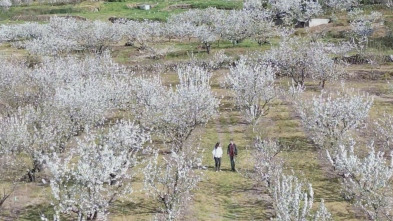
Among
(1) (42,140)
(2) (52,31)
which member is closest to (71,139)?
(1) (42,140)

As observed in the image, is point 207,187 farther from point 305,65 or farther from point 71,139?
point 305,65

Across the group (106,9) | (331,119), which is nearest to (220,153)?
(331,119)

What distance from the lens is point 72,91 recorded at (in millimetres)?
33469

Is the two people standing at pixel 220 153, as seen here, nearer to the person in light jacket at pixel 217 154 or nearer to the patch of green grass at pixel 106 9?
the person in light jacket at pixel 217 154

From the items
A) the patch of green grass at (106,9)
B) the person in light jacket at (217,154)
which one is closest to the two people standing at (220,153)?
the person in light jacket at (217,154)

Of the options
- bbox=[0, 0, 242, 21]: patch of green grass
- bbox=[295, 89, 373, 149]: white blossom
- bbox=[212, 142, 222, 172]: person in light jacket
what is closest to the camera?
bbox=[295, 89, 373, 149]: white blossom

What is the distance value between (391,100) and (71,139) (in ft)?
100

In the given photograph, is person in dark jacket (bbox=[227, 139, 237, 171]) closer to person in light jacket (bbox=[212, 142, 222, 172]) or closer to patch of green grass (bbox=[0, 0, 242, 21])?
person in light jacket (bbox=[212, 142, 222, 172])

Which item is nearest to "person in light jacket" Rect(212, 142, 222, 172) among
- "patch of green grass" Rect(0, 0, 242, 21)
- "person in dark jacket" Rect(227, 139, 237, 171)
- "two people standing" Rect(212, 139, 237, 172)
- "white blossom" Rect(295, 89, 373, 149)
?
"two people standing" Rect(212, 139, 237, 172)

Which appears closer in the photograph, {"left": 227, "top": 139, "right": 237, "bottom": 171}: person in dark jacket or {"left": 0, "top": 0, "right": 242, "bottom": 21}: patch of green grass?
{"left": 227, "top": 139, "right": 237, "bottom": 171}: person in dark jacket

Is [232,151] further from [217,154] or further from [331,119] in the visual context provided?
[331,119]

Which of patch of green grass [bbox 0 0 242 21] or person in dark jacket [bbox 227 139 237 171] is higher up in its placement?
patch of green grass [bbox 0 0 242 21]

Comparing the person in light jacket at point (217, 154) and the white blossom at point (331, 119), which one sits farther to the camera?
the person in light jacket at point (217, 154)

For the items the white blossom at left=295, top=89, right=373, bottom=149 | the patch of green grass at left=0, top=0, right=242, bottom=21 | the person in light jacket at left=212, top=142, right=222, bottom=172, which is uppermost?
the patch of green grass at left=0, top=0, right=242, bottom=21
